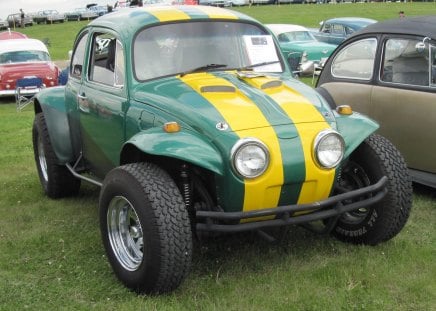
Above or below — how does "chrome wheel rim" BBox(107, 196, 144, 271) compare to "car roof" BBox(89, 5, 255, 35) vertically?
below

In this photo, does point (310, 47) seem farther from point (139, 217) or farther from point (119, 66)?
point (139, 217)

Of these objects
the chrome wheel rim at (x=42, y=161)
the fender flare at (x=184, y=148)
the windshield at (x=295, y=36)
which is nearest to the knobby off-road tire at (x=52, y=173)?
the chrome wheel rim at (x=42, y=161)

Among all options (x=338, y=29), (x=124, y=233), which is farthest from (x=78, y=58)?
(x=338, y=29)

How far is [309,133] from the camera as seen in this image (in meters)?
3.78

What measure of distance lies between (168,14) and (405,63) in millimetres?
2488

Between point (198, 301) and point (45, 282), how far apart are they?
1154mm

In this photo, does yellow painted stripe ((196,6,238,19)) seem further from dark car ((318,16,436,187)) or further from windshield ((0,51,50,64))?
windshield ((0,51,50,64))

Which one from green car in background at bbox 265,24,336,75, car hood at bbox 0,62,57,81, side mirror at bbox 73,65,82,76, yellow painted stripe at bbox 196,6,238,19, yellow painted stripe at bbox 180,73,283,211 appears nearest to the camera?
yellow painted stripe at bbox 180,73,283,211

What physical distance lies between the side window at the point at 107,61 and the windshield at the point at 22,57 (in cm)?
1132

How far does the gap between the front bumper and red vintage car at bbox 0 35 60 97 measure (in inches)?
466

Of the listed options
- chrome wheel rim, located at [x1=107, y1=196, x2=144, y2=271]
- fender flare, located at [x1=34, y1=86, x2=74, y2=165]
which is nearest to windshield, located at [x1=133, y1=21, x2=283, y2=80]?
chrome wheel rim, located at [x1=107, y1=196, x2=144, y2=271]

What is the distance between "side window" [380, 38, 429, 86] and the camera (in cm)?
558

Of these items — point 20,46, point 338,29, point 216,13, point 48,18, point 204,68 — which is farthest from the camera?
point 48,18

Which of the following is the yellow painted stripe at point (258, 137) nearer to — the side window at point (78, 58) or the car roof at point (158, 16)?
the car roof at point (158, 16)
